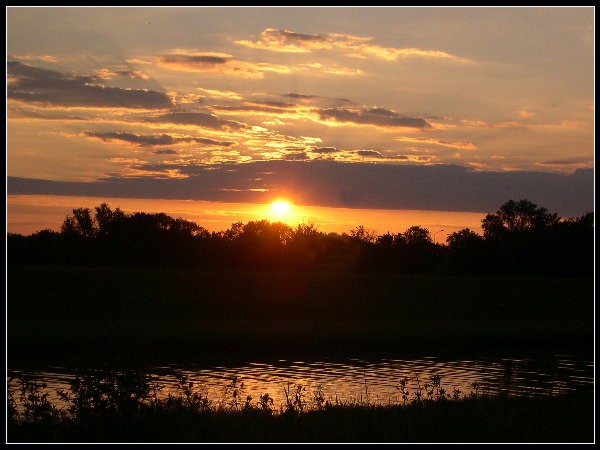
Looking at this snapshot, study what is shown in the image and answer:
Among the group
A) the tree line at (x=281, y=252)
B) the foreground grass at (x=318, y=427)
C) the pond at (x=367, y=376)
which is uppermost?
the tree line at (x=281, y=252)

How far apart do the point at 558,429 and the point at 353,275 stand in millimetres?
46853

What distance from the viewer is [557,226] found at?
3219 inches

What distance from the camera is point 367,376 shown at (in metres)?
24.3

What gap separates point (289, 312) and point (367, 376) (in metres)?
23.7

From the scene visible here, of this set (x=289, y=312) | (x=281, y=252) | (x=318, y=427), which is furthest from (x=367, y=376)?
(x=281, y=252)

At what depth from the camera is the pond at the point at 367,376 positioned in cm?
2005

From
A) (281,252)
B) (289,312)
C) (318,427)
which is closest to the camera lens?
(318,427)

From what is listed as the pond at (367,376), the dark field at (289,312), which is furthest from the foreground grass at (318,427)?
the dark field at (289,312)

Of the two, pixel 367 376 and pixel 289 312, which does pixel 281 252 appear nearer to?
pixel 289 312

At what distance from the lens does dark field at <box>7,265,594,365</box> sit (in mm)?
36000

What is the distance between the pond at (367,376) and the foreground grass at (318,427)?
5.95 m

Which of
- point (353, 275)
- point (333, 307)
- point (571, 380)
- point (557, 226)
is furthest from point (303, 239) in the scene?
point (571, 380)

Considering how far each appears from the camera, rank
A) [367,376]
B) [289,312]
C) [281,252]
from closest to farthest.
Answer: [367,376] < [289,312] < [281,252]

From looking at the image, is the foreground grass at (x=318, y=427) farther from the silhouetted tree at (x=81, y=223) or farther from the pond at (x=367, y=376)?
A: the silhouetted tree at (x=81, y=223)
